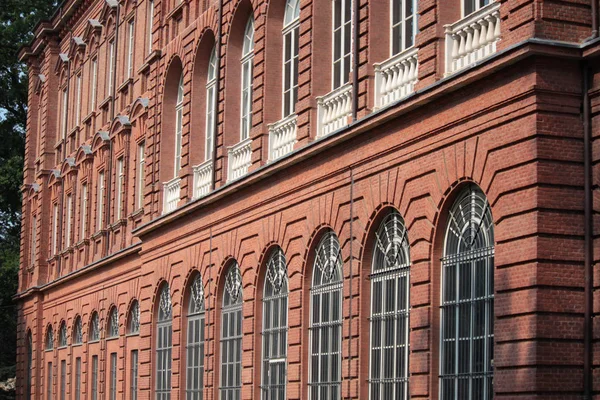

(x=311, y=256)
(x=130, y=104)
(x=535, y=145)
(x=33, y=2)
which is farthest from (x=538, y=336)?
(x=33, y=2)

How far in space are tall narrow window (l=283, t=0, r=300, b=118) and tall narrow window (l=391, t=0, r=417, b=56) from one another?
4.40 m

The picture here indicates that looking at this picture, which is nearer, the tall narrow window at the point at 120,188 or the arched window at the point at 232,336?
the arched window at the point at 232,336

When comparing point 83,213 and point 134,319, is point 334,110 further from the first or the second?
point 83,213

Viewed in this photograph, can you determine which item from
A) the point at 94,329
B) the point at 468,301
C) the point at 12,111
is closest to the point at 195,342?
the point at 94,329

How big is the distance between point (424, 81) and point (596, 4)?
3.49 m

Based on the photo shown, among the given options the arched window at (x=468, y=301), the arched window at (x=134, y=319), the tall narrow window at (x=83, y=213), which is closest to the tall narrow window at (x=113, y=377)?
the arched window at (x=134, y=319)

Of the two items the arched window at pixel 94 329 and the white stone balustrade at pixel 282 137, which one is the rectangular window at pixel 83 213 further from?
the white stone balustrade at pixel 282 137

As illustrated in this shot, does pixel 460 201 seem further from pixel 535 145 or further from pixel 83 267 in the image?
pixel 83 267

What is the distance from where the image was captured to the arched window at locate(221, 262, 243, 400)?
28.9 meters

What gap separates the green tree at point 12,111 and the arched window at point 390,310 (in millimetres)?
39440

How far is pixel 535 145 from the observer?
59.9 ft

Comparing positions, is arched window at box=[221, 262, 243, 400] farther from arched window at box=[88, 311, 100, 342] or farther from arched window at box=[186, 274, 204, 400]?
arched window at box=[88, 311, 100, 342]

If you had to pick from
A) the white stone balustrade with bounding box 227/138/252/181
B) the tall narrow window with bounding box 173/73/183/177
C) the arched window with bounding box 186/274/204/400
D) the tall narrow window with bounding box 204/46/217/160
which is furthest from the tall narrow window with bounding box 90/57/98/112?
the white stone balustrade with bounding box 227/138/252/181

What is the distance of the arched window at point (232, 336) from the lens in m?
28.9
